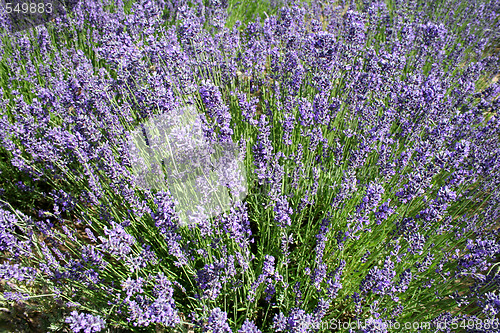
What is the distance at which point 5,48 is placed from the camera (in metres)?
4.21

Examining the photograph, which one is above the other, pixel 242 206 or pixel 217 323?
pixel 242 206

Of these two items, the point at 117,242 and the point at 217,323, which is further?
the point at 117,242

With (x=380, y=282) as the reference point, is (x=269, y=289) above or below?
below

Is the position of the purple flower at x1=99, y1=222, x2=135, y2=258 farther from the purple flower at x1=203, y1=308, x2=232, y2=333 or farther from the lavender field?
the purple flower at x1=203, y1=308, x2=232, y2=333

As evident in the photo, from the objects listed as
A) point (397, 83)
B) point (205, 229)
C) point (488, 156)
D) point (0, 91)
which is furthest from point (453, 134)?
point (0, 91)

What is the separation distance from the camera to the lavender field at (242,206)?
1.76m

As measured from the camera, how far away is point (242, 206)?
66.0 inches

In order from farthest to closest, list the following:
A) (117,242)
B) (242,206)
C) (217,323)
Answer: (242,206) < (117,242) < (217,323)

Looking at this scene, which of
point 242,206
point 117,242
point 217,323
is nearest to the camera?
point 217,323

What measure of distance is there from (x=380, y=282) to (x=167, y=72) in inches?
95.5

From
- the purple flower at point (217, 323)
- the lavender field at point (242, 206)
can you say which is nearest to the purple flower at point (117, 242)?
the lavender field at point (242, 206)

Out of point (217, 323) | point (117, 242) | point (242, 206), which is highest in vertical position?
point (242, 206)

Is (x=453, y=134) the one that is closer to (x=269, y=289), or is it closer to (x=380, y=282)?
(x=380, y=282)

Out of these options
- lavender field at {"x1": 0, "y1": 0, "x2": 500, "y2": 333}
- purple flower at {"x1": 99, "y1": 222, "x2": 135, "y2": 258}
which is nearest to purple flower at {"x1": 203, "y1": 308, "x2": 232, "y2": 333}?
lavender field at {"x1": 0, "y1": 0, "x2": 500, "y2": 333}
